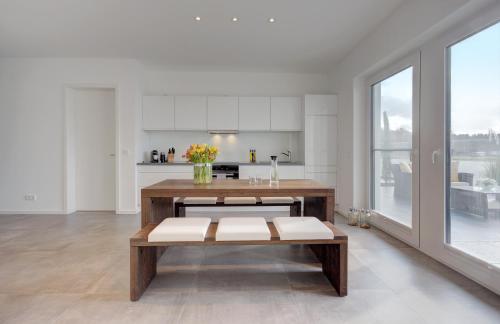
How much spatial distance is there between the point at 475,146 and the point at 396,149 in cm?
131

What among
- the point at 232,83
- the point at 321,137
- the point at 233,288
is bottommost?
the point at 233,288

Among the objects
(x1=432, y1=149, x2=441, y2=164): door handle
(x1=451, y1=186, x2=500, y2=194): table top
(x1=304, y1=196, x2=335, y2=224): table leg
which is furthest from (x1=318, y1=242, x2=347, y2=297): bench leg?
(x1=432, y1=149, x2=441, y2=164): door handle

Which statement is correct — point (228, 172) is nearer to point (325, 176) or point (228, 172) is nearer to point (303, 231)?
point (325, 176)

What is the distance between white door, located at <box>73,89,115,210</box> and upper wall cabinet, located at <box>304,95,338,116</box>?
11.4ft

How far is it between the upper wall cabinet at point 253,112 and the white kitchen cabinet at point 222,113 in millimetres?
110

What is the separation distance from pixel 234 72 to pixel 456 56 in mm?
3906

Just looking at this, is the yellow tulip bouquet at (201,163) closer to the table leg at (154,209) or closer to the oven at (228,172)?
the table leg at (154,209)

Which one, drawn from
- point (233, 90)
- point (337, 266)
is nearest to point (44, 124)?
point (233, 90)

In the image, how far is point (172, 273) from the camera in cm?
267

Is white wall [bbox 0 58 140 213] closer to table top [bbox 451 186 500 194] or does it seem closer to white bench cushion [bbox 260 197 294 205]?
white bench cushion [bbox 260 197 294 205]

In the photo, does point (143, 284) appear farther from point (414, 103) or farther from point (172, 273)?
point (414, 103)

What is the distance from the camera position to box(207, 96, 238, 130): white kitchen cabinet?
5.67m

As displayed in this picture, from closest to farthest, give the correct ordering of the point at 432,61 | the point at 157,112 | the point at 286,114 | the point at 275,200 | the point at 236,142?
the point at 432,61 → the point at 275,200 → the point at 157,112 → the point at 286,114 → the point at 236,142

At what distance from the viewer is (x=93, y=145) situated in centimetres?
556
